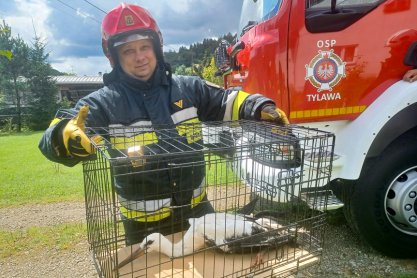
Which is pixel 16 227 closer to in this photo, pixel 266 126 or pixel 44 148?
pixel 44 148

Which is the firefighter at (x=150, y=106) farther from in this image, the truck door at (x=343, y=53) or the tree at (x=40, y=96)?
the tree at (x=40, y=96)

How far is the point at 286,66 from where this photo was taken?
8.25 ft

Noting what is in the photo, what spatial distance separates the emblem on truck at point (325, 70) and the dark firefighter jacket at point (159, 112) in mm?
705

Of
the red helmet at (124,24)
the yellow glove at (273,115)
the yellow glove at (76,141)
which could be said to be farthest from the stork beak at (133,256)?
the red helmet at (124,24)

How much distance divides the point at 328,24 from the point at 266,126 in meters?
1.17

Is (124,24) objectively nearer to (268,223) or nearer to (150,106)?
(150,106)

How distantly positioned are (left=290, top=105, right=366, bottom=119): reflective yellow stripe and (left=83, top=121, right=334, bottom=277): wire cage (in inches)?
28.0

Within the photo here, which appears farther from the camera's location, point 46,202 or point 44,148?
point 46,202

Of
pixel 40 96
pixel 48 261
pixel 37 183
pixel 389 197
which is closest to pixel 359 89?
pixel 389 197

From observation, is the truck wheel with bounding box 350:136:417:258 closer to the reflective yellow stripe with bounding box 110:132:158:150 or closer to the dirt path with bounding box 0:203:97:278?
the reflective yellow stripe with bounding box 110:132:158:150

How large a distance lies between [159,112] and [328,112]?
1.38 metres

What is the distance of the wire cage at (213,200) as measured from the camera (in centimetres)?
155

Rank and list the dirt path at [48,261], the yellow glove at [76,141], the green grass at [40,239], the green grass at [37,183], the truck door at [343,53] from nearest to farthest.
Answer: the yellow glove at [76,141], the truck door at [343,53], the dirt path at [48,261], the green grass at [40,239], the green grass at [37,183]

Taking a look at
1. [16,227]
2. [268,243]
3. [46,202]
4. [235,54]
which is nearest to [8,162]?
[46,202]
